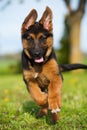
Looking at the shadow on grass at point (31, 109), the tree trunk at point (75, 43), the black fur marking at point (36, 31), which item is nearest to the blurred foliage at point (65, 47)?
the tree trunk at point (75, 43)

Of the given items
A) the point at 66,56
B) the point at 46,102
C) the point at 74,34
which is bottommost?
the point at 66,56

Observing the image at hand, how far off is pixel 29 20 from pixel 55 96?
1.30 metres

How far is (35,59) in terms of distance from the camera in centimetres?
682

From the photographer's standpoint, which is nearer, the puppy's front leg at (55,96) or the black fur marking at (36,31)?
the puppy's front leg at (55,96)

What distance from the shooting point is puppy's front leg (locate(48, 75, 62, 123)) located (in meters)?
6.37

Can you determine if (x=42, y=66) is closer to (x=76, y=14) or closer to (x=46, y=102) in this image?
(x=46, y=102)

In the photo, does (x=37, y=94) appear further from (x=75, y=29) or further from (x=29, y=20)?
(x=75, y=29)

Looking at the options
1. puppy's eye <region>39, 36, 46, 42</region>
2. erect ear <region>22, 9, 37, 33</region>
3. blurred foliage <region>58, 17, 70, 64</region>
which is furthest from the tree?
puppy's eye <region>39, 36, 46, 42</region>

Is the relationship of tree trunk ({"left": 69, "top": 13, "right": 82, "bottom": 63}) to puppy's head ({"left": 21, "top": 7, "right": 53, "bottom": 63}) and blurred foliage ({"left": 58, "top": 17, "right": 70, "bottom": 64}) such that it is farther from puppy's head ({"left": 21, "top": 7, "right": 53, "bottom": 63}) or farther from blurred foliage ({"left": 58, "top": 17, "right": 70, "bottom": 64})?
puppy's head ({"left": 21, "top": 7, "right": 53, "bottom": 63})

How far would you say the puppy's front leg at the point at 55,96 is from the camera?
6.37m

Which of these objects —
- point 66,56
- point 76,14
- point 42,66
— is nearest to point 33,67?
point 42,66

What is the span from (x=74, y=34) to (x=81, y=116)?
22.9 meters

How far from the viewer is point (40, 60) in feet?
22.3

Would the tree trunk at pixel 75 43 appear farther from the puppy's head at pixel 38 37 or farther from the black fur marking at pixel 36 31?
the black fur marking at pixel 36 31
